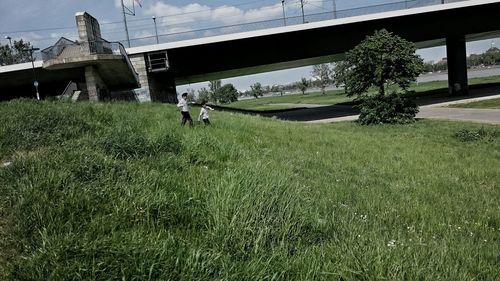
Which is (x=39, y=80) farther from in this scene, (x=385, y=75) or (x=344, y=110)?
(x=385, y=75)

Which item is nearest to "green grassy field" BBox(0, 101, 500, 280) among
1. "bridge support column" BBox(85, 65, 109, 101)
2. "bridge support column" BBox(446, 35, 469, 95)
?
"bridge support column" BBox(85, 65, 109, 101)

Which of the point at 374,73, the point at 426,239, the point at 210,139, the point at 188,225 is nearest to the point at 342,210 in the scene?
the point at 426,239

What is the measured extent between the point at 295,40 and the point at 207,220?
32.7 metres

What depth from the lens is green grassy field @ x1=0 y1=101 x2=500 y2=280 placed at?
304 cm

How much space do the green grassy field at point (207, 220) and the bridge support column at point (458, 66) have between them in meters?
36.6

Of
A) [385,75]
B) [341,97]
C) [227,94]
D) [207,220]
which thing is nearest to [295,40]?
[385,75]

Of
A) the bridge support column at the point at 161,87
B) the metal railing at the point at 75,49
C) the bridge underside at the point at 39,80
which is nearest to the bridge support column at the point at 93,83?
the metal railing at the point at 75,49

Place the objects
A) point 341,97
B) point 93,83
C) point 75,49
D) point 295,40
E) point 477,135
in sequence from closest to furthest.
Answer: point 477,135 → point 75,49 → point 93,83 → point 295,40 → point 341,97

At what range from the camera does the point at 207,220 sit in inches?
154

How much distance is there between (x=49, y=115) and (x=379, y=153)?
24.9 feet

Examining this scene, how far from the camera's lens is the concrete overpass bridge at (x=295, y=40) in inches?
1253

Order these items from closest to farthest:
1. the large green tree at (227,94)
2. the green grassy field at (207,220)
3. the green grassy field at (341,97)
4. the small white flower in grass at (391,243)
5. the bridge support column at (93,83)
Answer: the green grassy field at (207,220), the small white flower in grass at (391,243), the bridge support column at (93,83), the green grassy field at (341,97), the large green tree at (227,94)

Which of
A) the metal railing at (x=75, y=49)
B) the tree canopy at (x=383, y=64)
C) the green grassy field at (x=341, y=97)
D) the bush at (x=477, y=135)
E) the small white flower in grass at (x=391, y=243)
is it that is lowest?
the green grassy field at (x=341, y=97)

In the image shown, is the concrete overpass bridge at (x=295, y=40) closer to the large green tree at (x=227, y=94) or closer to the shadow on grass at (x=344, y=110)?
the shadow on grass at (x=344, y=110)
